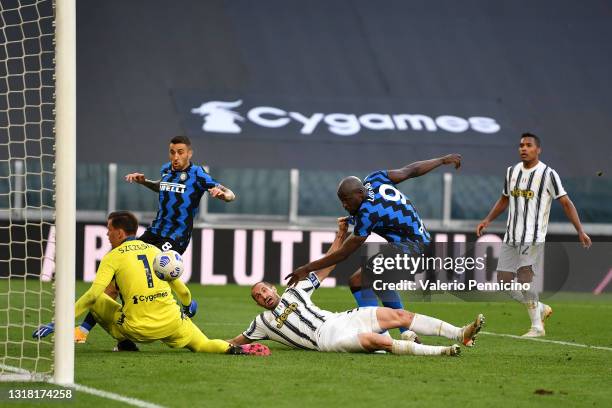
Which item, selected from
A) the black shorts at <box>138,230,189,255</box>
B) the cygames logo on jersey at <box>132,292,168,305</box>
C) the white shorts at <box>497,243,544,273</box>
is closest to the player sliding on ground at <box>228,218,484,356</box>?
the cygames logo on jersey at <box>132,292,168,305</box>

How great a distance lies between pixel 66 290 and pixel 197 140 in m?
12.9

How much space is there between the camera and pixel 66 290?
7.29 meters

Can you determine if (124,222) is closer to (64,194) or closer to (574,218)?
(64,194)

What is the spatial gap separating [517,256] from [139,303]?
4544mm

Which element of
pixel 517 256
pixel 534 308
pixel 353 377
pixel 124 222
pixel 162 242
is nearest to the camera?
pixel 353 377

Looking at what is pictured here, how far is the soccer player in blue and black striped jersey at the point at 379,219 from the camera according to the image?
31.0 feet

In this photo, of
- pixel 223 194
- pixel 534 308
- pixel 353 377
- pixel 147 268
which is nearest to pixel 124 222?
pixel 147 268

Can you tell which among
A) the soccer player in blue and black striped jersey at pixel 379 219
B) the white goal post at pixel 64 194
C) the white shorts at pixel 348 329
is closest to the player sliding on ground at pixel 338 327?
the white shorts at pixel 348 329

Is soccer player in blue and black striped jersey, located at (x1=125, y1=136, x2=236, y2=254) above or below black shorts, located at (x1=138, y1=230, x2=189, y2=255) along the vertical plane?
above

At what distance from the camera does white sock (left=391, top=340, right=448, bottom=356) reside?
898cm

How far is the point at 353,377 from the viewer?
25.7 feet

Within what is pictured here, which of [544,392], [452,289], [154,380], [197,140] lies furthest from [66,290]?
[197,140]

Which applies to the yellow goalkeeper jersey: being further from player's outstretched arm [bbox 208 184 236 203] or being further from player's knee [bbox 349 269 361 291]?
player's knee [bbox 349 269 361 291]

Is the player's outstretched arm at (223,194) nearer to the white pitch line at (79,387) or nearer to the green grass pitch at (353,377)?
the green grass pitch at (353,377)
